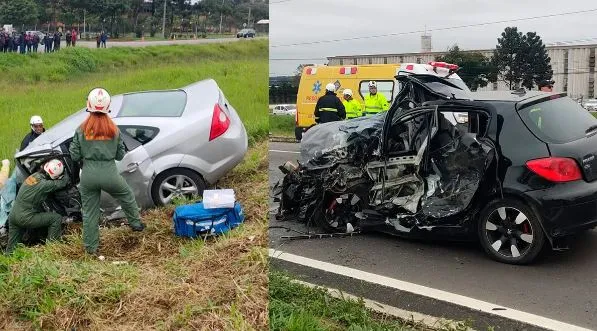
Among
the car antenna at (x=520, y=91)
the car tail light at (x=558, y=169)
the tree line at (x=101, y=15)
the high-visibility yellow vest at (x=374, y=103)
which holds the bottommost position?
the car tail light at (x=558, y=169)

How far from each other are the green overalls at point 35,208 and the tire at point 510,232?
309 cm

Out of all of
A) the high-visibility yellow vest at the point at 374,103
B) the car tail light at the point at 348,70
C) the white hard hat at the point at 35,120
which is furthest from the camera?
the high-visibility yellow vest at the point at 374,103

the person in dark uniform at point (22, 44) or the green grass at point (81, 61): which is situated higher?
the person in dark uniform at point (22, 44)

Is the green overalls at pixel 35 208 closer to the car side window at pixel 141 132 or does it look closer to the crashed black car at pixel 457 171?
the car side window at pixel 141 132

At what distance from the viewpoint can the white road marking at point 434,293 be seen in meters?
2.84

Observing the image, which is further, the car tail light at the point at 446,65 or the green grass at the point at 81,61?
the green grass at the point at 81,61

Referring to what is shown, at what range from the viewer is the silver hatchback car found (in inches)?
205

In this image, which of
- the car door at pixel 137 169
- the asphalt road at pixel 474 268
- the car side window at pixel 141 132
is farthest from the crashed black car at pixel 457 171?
the car side window at pixel 141 132

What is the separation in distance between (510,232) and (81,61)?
4109 mm

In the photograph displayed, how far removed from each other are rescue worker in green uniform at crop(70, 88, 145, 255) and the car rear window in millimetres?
2732

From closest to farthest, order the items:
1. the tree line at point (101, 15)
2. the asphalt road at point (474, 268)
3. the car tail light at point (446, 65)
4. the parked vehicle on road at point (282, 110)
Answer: the parked vehicle on road at point (282, 110) → the asphalt road at point (474, 268) → the car tail light at point (446, 65) → the tree line at point (101, 15)

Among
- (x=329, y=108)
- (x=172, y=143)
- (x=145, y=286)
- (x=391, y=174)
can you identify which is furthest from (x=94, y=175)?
(x=391, y=174)

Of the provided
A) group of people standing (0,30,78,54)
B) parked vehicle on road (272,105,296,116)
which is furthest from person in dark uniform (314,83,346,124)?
group of people standing (0,30,78,54)

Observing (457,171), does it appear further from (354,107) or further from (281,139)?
(354,107)
